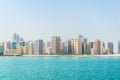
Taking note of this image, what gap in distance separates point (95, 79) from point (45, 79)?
388 inches

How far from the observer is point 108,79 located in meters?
59.1

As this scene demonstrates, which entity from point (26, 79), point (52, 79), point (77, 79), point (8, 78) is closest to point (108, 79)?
point (77, 79)

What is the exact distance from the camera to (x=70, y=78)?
201 feet

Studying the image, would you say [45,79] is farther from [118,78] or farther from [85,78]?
[118,78]

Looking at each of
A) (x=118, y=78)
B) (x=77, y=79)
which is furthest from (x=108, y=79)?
(x=77, y=79)

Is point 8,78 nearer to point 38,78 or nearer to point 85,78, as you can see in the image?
point 38,78

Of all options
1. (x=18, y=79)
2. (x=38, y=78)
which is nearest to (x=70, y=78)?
(x=38, y=78)

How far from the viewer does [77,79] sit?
5962cm

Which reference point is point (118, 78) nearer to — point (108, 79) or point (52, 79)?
point (108, 79)

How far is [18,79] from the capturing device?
196 feet

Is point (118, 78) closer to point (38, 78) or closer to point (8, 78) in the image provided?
point (38, 78)

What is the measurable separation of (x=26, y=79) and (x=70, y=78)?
8898 mm

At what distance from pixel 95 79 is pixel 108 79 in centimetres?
253

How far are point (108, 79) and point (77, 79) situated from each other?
19.9 ft
